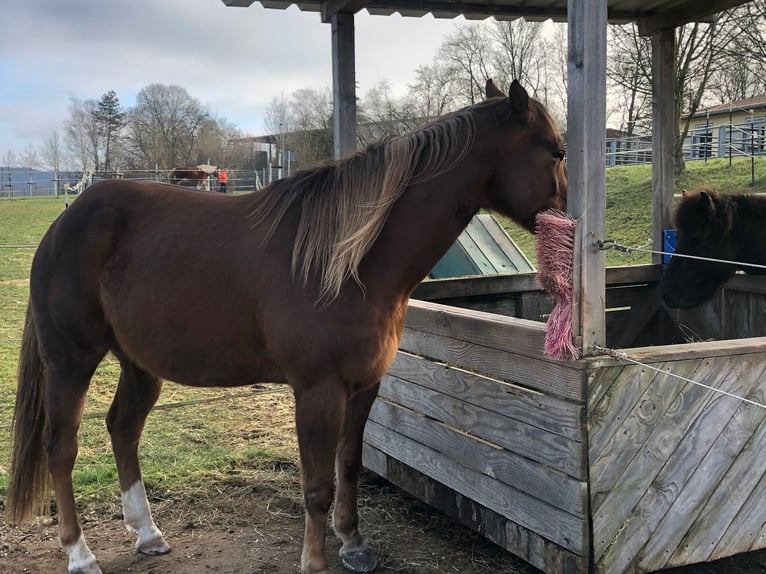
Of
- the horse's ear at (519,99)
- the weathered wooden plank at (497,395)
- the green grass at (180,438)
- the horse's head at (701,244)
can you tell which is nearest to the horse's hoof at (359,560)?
Answer: the weathered wooden plank at (497,395)

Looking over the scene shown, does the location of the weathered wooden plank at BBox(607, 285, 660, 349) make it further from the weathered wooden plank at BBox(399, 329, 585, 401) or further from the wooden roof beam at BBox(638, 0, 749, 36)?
the weathered wooden plank at BBox(399, 329, 585, 401)

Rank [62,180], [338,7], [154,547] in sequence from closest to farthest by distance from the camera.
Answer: [154,547], [338,7], [62,180]

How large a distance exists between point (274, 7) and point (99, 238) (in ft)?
6.18

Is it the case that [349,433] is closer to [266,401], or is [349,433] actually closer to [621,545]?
[621,545]

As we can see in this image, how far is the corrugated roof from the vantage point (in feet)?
11.8

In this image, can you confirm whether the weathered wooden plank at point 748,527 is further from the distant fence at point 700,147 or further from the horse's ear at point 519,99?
the distant fence at point 700,147

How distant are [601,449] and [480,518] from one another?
82 centimetres

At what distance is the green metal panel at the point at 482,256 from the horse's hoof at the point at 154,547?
315cm

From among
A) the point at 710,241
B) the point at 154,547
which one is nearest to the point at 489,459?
the point at 154,547

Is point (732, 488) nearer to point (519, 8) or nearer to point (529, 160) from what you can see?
point (529, 160)

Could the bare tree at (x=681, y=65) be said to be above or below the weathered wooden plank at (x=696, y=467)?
above

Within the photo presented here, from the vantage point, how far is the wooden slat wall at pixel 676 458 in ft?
7.11

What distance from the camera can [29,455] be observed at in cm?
292

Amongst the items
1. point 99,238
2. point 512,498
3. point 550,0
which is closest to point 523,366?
point 512,498
